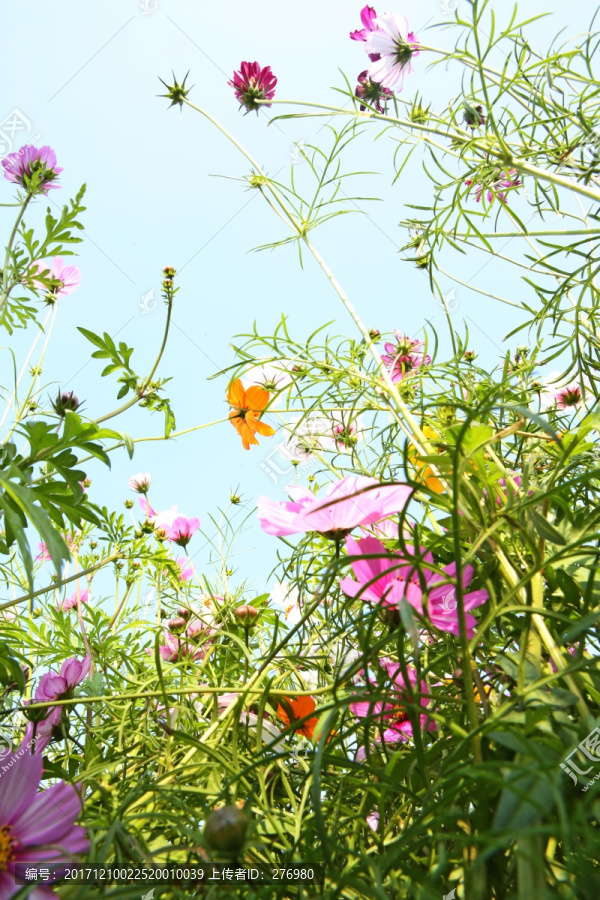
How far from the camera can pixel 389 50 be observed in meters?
0.80

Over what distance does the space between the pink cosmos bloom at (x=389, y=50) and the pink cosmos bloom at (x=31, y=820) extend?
0.80 metres

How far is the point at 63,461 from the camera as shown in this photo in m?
0.54

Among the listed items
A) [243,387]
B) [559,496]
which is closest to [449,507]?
[559,496]

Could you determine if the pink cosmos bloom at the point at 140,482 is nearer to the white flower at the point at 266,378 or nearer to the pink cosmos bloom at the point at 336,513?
the white flower at the point at 266,378

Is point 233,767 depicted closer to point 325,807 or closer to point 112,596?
point 325,807

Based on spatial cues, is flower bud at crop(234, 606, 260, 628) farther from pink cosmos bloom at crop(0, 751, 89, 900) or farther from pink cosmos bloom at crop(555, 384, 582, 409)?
pink cosmos bloom at crop(555, 384, 582, 409)

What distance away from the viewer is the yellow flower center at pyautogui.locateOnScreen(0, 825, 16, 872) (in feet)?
0.88

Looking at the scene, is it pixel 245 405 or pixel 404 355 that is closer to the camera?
pixel 245 405

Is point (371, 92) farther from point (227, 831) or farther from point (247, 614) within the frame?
point (227, 831)

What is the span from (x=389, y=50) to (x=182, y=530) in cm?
71

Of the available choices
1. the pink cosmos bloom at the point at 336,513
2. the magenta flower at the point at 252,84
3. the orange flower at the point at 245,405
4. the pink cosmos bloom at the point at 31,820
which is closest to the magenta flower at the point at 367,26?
the magenta flower at the point at 252,84

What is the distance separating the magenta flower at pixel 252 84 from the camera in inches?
38.1

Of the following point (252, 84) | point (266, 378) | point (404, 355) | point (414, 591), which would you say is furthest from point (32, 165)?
point (414, 591)

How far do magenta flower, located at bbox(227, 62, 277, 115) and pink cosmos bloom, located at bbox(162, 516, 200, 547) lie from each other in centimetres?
63
